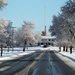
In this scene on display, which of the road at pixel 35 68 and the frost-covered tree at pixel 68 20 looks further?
the frost-covered tree at pixel 68 20

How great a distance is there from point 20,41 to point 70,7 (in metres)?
68.1

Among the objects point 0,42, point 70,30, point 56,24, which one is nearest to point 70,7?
point 70,30

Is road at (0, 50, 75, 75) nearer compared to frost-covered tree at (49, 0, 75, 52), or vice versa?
road at (0, 50, 75, 75)

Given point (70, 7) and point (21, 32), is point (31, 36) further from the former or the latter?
point (70, 7)

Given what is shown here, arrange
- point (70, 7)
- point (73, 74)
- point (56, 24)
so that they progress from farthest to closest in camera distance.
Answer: point (56, 24) → point (70, 7) → point (73, 74)

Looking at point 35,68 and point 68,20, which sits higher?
point 68,20

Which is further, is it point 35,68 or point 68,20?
point 68,20

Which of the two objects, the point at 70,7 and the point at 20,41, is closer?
the point at 70,7

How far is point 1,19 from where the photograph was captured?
46.2 metres

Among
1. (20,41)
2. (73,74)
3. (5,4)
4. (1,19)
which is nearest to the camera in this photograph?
(73,74)

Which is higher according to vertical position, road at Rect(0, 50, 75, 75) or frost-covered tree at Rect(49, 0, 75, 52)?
frost-covered tree at Rect(49, 0, 75, 52)

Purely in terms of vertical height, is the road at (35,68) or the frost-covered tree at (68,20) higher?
the frost-covered tree at (68,20)

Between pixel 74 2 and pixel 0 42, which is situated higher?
pixel 74 2

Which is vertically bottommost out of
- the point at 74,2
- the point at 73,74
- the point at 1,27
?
the point at 73,74
